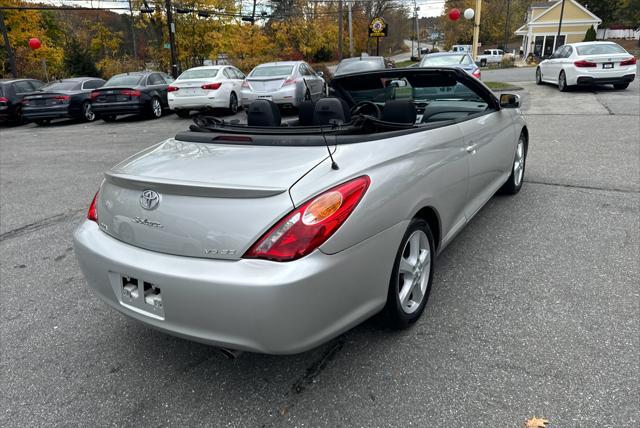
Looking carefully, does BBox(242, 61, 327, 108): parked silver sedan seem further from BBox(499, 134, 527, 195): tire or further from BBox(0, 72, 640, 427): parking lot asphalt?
BBox(0, 72, 640, 427): parking lot asphalt

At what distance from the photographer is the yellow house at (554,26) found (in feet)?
183

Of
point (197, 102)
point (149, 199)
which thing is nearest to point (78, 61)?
point (197, 102)

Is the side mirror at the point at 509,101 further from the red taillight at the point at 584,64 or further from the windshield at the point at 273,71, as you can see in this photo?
the red taillight at the point at 584,64

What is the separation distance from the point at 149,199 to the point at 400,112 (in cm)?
185

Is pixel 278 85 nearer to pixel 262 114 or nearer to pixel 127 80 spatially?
pixel 127 80

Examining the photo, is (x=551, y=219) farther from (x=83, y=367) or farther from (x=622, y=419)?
(x=83, y=367)

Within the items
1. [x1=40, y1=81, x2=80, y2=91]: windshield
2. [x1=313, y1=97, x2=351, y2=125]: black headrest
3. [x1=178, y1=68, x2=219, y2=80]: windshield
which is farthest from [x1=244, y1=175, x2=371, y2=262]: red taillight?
[x1=40, y1=81, x2=80, y2=91]: windshield

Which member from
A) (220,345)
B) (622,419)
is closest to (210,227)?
(220,345)

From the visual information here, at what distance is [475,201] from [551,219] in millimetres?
1259

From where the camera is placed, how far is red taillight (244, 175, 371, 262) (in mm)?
1923

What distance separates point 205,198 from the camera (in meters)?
2.09

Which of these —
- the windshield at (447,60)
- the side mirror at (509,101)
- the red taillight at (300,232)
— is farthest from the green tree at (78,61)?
the red taillight at (300,232)

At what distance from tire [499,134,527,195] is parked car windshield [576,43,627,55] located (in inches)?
437

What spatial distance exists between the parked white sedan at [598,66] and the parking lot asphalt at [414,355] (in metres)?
11.2
